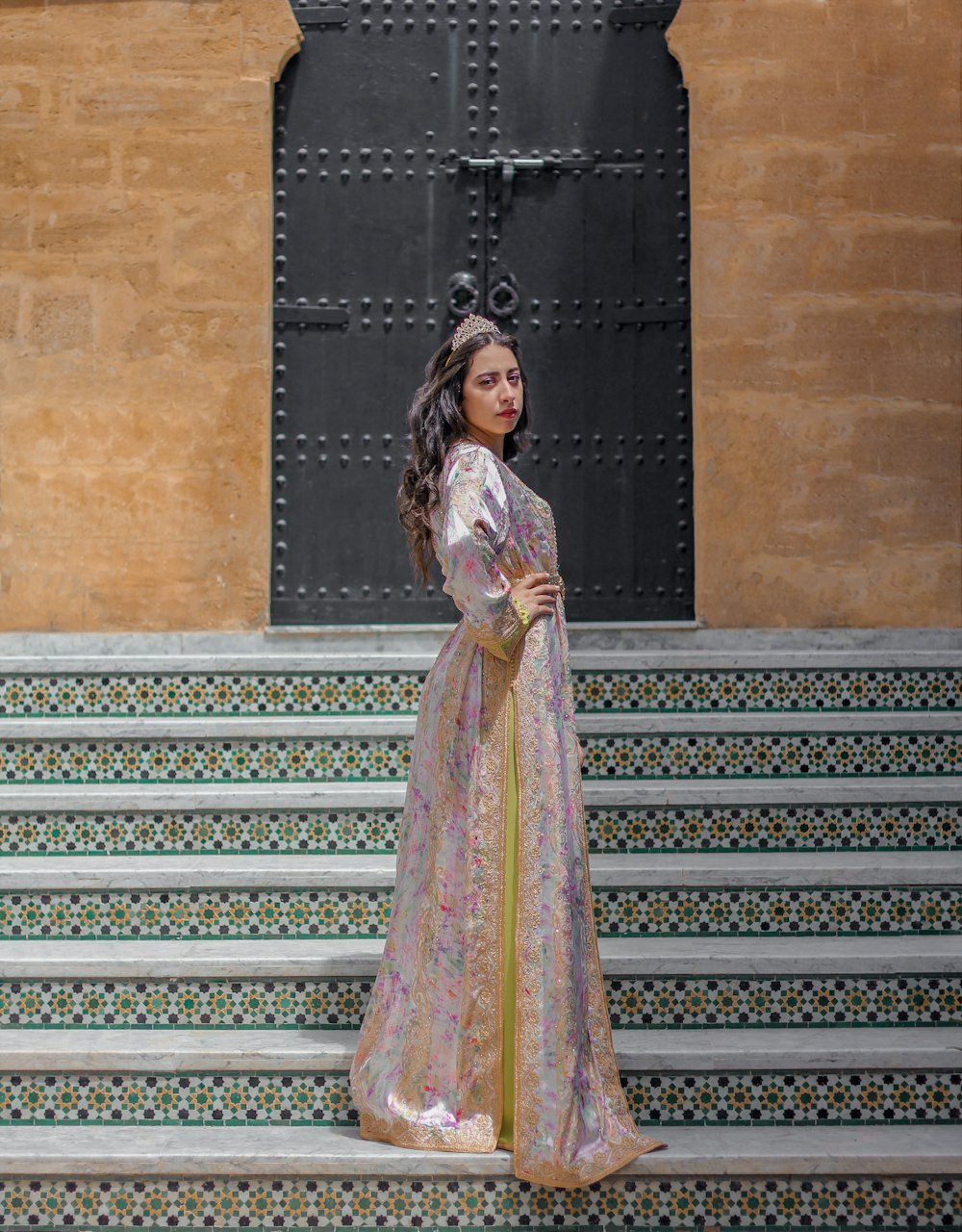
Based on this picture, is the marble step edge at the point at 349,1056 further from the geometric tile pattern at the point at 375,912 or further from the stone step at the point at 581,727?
the stone step at the point at 581,727

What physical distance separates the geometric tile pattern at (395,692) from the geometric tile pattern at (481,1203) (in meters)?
1.91

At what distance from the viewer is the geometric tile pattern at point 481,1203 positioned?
3.01 m

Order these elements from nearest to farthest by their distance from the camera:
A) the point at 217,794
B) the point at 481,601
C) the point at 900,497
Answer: the point at 481,601
the point at 217,794
the point at 900,497

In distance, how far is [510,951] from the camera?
302cm

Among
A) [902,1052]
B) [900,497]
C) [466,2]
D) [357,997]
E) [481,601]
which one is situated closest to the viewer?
[481,601]

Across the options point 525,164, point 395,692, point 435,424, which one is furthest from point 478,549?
point 525,164

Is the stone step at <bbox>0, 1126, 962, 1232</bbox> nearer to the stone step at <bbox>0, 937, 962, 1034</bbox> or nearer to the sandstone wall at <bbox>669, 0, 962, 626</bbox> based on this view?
the stone step at <bbox>0, 937, 962, 1034</bbox>

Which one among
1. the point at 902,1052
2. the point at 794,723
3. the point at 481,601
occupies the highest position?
the point at 481,601

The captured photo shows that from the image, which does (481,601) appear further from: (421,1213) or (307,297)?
(307,297)

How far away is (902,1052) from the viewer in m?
3.36

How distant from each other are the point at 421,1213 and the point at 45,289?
12.9 feet

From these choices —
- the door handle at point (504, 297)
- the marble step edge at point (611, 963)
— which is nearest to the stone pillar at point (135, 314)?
the door handle at point (504, 297)

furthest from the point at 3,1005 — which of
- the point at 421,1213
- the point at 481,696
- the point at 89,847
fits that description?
the point at 481,696

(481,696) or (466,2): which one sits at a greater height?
(466,2)
